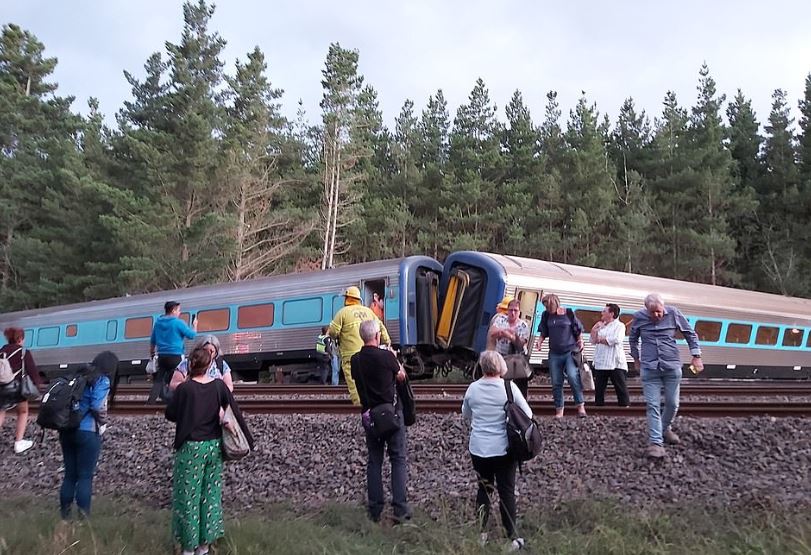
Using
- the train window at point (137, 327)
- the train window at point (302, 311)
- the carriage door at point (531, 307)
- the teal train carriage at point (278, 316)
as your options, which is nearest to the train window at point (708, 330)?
the carriage door at point (531, 307)

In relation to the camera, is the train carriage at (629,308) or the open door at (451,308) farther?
the open door at (451,308)

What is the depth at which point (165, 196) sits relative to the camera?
3014 centimetres

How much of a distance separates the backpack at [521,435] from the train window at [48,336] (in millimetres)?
19917

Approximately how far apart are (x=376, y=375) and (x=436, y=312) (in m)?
10.1

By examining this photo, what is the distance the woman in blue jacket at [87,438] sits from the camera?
5473 mm

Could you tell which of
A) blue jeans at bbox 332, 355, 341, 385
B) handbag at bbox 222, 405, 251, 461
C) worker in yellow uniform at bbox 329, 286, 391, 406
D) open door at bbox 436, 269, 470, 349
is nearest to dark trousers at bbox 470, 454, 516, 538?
handbag at bbox 222, 405, 251, 461

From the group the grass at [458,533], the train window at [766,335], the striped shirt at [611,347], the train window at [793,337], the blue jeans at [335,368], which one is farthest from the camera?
the train window at [793,337]

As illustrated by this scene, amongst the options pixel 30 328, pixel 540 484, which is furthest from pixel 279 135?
pixel 540 484

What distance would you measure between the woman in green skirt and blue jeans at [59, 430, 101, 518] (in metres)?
1.13

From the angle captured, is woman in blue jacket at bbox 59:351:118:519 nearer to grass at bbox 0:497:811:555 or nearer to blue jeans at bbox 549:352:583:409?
grass at bbox 0:497:811:555

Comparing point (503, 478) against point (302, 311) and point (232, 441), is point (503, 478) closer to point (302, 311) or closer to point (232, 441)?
point (232, 441)

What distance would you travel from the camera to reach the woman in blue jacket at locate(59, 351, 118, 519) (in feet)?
18.0

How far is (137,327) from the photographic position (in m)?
18.9

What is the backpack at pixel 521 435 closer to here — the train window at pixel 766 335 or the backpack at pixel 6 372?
the backpack at pixel 6 372
